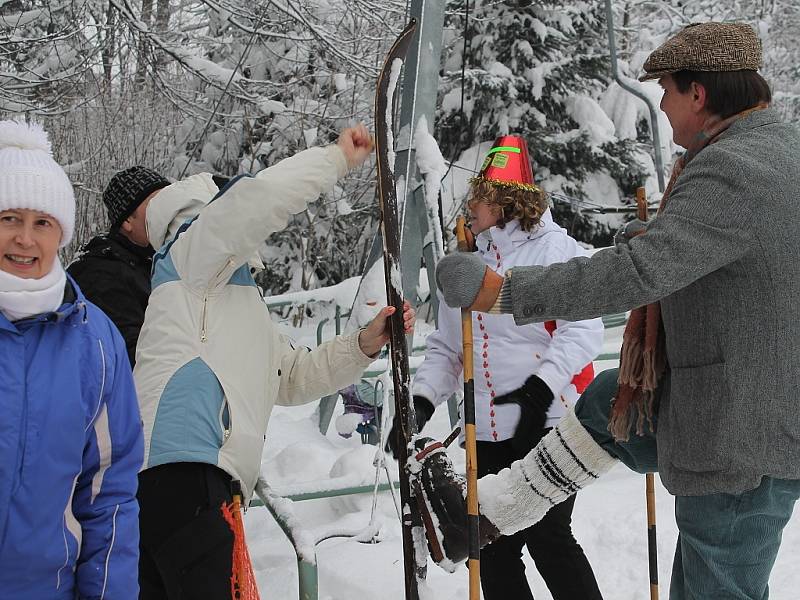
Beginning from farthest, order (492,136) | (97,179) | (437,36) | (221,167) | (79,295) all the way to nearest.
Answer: (492,136)
(221,167)
(97,179)
(437,36)
(79,295)

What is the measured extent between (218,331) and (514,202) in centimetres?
115

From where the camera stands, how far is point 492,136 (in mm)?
12305

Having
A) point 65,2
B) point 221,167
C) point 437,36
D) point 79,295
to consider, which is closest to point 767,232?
point 79,295

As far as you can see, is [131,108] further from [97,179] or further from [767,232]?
[767,232]

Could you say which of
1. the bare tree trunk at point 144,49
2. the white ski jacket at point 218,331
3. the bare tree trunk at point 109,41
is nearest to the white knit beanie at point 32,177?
the white ski jacket at point 218,331

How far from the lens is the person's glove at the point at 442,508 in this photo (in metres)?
2.16

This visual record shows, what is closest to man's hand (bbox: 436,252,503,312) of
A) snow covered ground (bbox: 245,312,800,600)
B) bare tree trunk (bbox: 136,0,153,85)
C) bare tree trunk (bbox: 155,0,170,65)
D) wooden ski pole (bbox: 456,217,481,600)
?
wooden ski pole (bbox: 456,217,481,600)

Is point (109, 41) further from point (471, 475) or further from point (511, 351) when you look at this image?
point (471, 475)

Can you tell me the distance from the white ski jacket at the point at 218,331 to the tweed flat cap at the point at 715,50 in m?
0.93

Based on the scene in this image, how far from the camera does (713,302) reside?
1.73 m

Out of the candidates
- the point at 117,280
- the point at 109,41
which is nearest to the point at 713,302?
the point at 117,280

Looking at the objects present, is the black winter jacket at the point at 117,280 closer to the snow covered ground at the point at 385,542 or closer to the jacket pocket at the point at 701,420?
the snow covered ground at the point at 385,542

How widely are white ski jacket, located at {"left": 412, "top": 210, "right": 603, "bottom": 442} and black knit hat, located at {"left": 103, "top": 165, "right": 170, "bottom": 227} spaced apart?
1.14 metres

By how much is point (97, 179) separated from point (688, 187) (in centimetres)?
845
